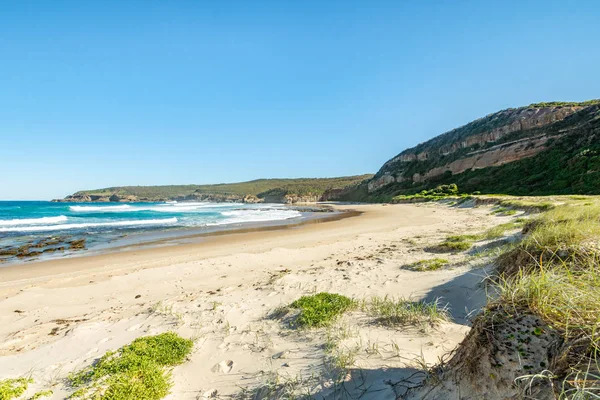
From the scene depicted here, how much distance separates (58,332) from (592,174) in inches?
1602

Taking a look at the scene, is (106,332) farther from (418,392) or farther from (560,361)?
(560,361)

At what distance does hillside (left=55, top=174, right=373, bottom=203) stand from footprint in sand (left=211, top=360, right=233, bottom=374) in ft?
302

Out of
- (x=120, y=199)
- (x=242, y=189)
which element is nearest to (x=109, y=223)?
(x=242, y=189)

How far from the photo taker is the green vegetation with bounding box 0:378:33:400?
123 inches

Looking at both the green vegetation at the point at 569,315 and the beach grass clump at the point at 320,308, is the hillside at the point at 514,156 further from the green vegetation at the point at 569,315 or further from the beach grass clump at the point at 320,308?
the green vegetation at the point at 569,315

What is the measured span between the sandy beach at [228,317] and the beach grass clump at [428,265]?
29 centimetres

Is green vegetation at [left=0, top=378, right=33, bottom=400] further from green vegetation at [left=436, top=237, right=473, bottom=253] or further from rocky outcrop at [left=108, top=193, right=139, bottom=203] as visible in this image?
rocky outcrop at [left=108, top=193, right=139, bottom=203]

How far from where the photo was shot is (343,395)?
8.91 ft

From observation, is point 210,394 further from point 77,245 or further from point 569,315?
point 77,245

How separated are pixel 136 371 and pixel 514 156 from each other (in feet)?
193

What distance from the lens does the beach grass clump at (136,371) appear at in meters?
3.05

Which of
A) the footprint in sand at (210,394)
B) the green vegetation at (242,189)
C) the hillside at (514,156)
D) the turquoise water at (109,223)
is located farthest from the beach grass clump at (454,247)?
the green vegetation at (242,189)

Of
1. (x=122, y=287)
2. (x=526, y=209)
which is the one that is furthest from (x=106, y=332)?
(x=526, y=209)

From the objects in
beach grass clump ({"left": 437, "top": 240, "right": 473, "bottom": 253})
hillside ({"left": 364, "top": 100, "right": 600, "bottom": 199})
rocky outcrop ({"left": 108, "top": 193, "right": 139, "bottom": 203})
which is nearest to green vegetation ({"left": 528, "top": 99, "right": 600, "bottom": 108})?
hillside ({"left": 364, "top": 100, "right": 600, "bottom": 199})
